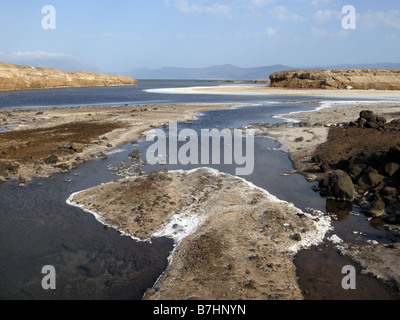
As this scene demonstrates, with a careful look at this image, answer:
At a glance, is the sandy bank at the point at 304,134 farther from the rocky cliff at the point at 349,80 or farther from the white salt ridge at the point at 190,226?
the rocky cliff at the point at 349,80

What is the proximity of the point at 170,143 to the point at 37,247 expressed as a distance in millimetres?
13509

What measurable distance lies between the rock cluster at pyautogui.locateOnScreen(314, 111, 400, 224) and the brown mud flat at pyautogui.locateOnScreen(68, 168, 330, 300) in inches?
84.3

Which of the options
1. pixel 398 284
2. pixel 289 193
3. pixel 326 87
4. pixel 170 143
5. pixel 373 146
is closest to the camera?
pixel 398 284

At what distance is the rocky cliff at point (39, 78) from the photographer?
86650 millimetres

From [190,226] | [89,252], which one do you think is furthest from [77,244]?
[190,226]

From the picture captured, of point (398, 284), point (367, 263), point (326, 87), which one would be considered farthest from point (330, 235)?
point (326, 87)

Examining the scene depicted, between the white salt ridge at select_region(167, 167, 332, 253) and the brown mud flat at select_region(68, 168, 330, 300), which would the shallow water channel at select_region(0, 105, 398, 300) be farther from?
the brown mud flat at select_region(68, 168, 330, 300)

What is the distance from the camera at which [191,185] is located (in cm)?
1370

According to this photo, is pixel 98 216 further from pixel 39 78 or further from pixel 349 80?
pixel 39 78

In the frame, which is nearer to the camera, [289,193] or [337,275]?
[337,275]

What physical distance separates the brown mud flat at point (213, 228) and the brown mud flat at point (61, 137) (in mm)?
5238
